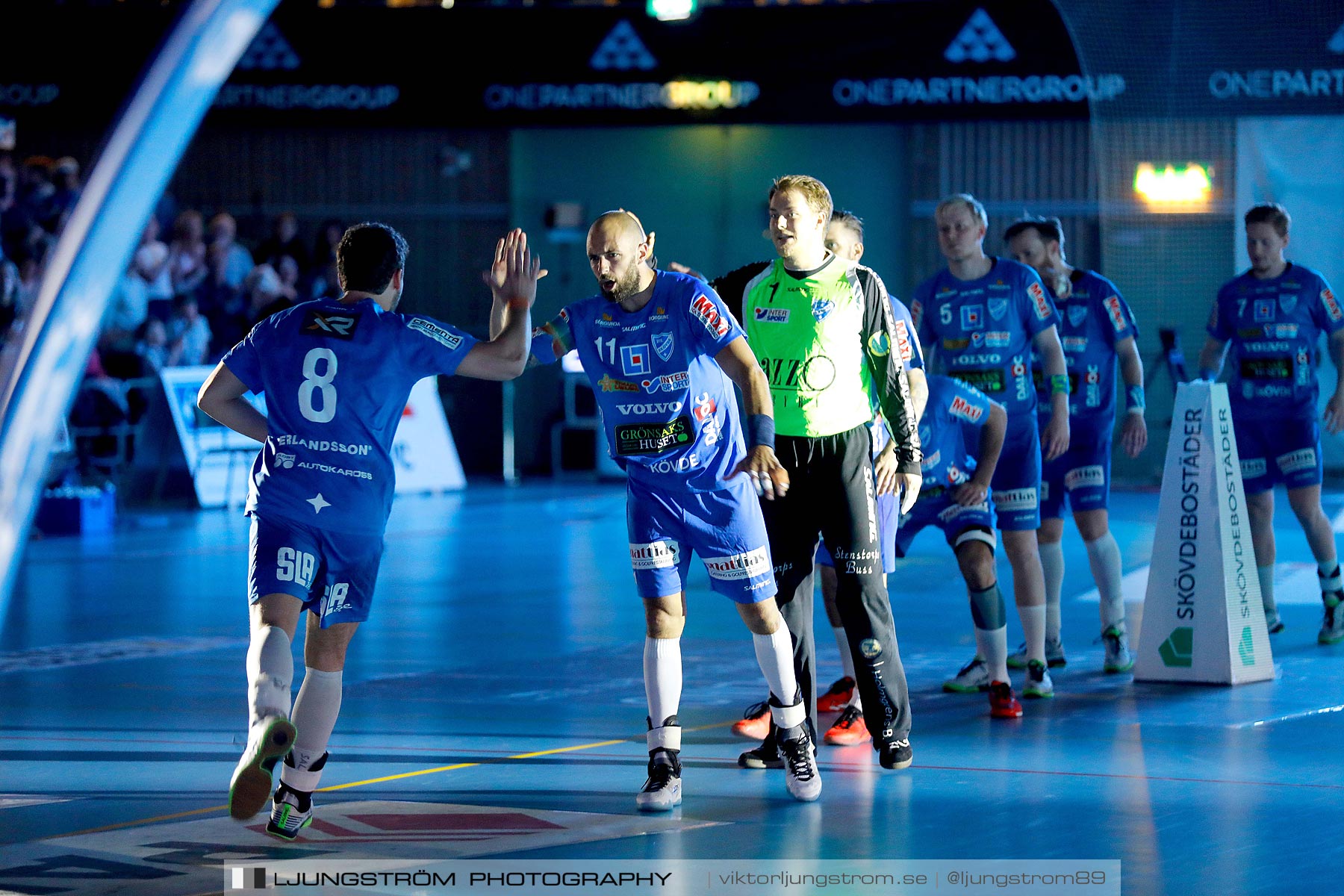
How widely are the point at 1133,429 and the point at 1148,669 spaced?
1387 millimetres

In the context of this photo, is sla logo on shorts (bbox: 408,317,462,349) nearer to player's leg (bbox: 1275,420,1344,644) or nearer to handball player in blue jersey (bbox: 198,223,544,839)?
handball player in blue jersey (bbox: 198,223,544,839)

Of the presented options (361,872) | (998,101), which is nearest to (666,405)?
(361,872)

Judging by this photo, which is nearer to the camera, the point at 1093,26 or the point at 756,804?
the point at 756,804

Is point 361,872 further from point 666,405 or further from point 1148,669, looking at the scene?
point 1148,669

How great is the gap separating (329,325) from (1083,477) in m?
4.64

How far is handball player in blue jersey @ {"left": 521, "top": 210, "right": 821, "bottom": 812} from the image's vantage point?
552cm

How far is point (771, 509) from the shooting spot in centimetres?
626

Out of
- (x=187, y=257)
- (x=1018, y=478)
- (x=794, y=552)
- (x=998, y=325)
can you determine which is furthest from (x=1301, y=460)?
(x=187, y=257)

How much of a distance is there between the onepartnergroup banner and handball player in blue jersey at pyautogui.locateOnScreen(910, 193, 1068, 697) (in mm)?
2960

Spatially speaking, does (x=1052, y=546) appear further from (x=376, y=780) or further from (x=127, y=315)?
(x=127, y=315)

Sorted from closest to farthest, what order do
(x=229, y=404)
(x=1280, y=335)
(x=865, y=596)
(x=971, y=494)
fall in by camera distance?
(x=229, y=404) → (x=865, y=596) → (x=971, y=494) → (x=1280, y=335)

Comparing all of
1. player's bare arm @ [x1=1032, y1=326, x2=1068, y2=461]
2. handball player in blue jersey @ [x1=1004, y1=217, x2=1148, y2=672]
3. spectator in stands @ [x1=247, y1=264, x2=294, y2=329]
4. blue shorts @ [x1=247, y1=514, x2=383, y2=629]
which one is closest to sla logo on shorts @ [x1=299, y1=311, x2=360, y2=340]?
blue shorts @ [x1=247, y1=514, x2=383, y2=629]

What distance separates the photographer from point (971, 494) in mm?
7133

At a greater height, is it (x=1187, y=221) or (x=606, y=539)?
Answer: (x=1187, y=221)
